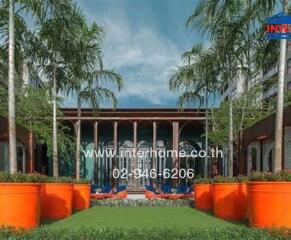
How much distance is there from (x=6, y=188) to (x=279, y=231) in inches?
197

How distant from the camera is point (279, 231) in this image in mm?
7656

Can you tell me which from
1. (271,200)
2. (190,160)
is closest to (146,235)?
(271,200)

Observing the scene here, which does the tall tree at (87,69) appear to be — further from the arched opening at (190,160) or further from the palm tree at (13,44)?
the arched opening at (190,160)

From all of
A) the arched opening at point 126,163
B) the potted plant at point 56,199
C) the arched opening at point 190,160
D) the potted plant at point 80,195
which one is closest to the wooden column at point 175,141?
the arched opening at point 126,163

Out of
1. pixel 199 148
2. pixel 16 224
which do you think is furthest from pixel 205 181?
pixel 199 148

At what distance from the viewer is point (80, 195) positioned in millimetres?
19703

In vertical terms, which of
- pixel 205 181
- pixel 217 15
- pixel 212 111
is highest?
pixel 217 15

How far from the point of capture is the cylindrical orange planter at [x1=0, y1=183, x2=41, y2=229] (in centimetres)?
1016

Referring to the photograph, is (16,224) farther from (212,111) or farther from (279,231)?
(212,111)

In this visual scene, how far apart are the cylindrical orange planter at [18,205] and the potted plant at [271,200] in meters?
4.13

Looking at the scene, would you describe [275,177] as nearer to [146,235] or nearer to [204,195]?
[146,235]

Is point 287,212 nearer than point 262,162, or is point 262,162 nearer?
point 287,212

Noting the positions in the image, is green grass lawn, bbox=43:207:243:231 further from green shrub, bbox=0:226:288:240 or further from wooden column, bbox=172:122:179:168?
wooden column, bbox=172:122:179:168

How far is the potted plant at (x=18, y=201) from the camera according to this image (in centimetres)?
1017
